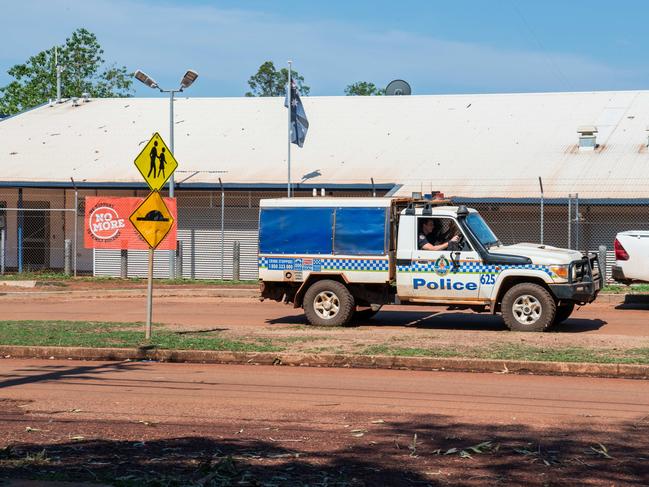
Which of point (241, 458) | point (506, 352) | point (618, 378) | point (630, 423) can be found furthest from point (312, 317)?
point (241, 458)

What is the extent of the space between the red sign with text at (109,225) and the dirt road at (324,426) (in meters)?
16.8

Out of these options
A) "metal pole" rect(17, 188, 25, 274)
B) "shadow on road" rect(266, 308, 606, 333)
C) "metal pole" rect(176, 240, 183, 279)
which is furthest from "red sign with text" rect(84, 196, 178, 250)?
"shadow on road" rect(266, 308, 606, 333)

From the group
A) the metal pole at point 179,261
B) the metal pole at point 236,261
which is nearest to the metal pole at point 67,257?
the metal pole at point 179,261

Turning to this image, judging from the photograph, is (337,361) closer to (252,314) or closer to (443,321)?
(443,321)

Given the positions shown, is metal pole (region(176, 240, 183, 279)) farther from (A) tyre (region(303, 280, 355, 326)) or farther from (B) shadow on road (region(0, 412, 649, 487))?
(B) shadow on road (region(0, 412, 649, 487))

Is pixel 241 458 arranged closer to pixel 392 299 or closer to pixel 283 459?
pixel 283 459

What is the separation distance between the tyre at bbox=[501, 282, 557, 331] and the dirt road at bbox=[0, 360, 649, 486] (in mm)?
4073

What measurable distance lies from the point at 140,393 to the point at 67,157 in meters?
24.8

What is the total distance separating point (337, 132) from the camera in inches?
1398

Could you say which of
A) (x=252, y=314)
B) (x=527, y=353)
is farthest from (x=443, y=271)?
(x=252, y=314)

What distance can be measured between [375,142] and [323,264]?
659 inches

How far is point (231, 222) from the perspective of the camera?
31641 millimetres

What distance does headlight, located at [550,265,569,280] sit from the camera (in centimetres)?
1661

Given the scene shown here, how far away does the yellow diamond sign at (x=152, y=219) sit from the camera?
50.5 ft
